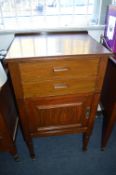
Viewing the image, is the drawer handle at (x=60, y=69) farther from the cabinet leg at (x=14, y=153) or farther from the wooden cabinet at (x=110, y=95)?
the cabinet leg at (x=14, y=153)

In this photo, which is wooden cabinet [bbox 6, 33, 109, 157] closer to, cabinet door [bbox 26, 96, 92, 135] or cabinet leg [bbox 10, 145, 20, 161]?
cabinet door [bbox 26, 96, 92, 135]

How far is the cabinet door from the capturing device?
95 centimetres

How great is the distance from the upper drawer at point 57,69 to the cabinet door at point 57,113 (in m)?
0.16

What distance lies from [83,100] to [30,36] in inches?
25.1

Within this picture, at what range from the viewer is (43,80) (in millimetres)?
845

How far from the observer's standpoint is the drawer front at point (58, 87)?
0.86 metres

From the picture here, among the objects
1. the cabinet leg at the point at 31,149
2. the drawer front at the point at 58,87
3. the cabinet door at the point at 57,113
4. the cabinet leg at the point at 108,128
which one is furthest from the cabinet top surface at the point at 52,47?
the cabinet leg at the point at 31,149

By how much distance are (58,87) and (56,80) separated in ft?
0.18

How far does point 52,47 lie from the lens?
898mm

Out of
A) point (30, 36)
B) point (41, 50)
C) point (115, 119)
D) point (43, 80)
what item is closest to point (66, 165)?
point (115, 119)

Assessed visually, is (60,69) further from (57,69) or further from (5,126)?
(5,126)

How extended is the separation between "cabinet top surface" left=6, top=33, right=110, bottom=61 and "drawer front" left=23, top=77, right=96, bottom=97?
160mm

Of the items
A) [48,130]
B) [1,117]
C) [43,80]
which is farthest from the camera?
[48,130]

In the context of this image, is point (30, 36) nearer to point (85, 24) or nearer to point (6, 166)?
point (85, 24)
